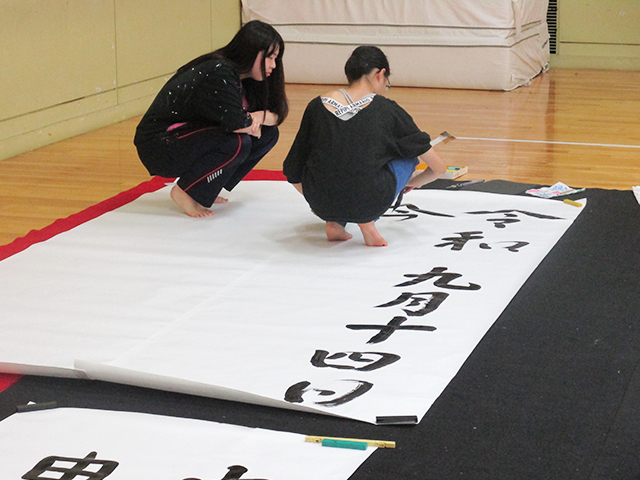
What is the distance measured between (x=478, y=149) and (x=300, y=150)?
1864 millimetres

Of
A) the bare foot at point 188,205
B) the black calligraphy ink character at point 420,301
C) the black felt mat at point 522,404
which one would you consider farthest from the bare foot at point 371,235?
the bare foot at point 188,205

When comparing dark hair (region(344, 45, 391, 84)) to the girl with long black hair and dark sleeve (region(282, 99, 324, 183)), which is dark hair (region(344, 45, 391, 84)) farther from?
the girl with long black hair

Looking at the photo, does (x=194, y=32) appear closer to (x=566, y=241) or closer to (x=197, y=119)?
(x=197, y=119)

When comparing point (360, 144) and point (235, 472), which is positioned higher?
point (360, 144)

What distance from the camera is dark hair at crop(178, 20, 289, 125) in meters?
2.69

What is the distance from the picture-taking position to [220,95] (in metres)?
2.71

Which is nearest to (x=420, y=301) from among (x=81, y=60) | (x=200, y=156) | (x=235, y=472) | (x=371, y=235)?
(x=371, y=235)

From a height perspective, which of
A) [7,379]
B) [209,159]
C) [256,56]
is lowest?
[7,379]

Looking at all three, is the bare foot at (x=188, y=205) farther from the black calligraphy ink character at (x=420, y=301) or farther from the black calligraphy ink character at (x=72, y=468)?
the black calligraphy ink character at (x=72, y=468)

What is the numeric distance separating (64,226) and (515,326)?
163 centimetres

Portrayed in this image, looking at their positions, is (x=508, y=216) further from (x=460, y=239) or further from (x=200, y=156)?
(x=200, y=156)

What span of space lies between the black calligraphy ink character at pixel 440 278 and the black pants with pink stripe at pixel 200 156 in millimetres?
903

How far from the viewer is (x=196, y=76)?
2742 millimetres

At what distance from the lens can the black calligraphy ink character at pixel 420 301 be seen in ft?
6.56
